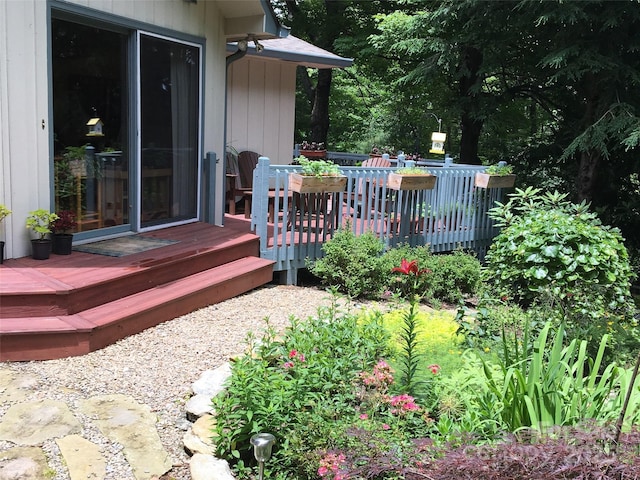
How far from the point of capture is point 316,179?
6.39m

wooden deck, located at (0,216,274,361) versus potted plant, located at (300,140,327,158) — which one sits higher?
potted plant, located at (300,140,327,158)

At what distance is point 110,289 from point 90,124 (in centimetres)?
178

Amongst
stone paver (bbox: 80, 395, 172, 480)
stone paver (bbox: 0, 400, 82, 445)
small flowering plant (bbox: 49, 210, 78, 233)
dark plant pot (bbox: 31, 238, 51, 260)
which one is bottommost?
stone paver (bbox: 80, 395, 172, 480)

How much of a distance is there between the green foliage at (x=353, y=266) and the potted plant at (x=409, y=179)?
1141 millimetres

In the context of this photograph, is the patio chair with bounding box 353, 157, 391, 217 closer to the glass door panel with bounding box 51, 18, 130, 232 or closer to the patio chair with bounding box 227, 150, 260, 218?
the patio chair with bounding box 227, 150, 260, 218

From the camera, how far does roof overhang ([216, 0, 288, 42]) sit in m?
6.67

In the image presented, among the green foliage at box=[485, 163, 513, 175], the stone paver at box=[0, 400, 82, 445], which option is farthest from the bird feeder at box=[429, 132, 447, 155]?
the stone paver at box=[0, 400, 82, 445]

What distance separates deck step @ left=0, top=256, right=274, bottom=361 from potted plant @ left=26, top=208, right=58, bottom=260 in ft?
2.57

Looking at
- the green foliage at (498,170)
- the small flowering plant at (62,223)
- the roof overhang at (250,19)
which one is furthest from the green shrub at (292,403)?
the green foliage at (498,170)

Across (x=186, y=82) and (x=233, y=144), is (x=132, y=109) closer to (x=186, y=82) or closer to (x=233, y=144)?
(x=186, y=82)

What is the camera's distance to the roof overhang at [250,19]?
6.67m

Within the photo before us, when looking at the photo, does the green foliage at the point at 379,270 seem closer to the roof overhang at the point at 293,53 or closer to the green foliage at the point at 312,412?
the green foliage at the point at 312,412

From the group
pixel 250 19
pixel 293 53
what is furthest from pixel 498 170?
pixel 250 19

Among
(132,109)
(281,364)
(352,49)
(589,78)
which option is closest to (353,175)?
(132,109)
